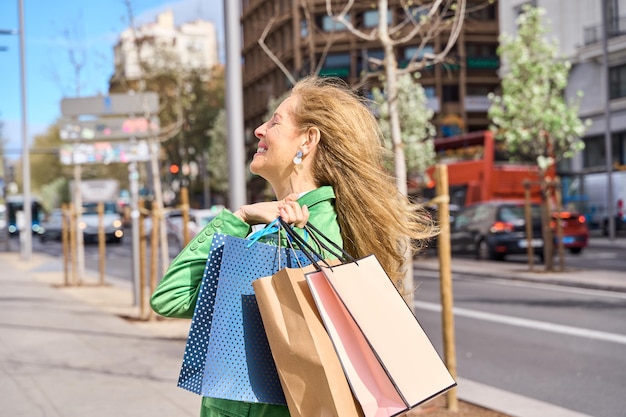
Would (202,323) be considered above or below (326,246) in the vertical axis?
below

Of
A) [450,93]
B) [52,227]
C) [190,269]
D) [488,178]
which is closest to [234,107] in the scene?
[190,269]

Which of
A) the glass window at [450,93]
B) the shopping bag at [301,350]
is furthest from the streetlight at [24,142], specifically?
the glass window at [450,93]

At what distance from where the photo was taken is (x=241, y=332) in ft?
7.25

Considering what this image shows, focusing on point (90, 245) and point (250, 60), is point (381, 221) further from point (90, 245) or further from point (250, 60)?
point (250, 60)

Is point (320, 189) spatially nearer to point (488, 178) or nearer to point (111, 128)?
point (111, 128)

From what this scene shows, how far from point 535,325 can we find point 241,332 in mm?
8786

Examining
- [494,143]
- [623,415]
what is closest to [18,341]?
[623,415]

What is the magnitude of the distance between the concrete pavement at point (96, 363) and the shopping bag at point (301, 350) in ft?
12.1

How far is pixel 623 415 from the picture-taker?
→ 241 inches

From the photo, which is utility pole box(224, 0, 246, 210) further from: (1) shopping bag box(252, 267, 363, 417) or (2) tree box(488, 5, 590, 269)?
(2) tree box(488, 5, 590, 269)

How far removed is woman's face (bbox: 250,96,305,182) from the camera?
2.42m

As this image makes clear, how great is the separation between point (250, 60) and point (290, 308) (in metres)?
80.1

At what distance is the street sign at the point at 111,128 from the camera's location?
1304 cm

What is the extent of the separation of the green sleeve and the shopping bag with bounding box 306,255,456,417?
0.35 meters
